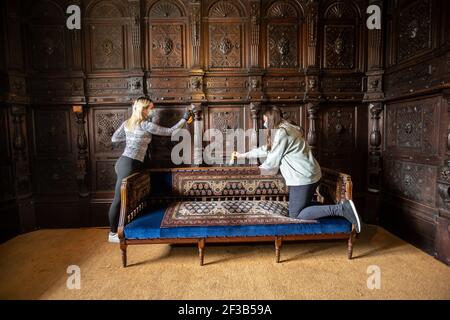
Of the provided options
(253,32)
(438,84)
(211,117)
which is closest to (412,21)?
(438,84)

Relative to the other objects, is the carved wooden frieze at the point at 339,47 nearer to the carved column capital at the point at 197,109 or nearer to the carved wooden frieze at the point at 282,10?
the carved wooden frieze at the point at 282,10

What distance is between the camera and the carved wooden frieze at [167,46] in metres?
3.56

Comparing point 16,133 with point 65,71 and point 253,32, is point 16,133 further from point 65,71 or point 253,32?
point 253,32

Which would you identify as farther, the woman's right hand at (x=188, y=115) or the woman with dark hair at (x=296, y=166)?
the woman's right hand at (x=188, y=115)

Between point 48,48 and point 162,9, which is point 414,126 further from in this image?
point 48,48

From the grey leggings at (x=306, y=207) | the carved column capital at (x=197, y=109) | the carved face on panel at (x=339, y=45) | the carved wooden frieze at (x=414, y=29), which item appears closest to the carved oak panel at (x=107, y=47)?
the carved column capital at (x=197, y=109)

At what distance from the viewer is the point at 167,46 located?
11.7ft

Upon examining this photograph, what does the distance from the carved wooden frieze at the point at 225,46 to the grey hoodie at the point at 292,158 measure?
1.57 m

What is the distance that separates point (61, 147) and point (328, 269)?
3902 millimetres

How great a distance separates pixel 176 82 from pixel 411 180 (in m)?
3.43

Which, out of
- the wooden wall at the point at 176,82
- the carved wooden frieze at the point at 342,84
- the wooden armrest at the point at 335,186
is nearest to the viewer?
the wooden armrest at the point at 335,186

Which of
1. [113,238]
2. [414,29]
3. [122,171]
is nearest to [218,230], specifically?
[122,171]

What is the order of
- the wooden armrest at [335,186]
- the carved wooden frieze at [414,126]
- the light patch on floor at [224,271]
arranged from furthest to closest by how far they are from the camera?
the carved wooden frieze at [414,126] → the wooden armrest at [335,186] → the light patch on floor at [224,271]

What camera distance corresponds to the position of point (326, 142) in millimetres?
3779
